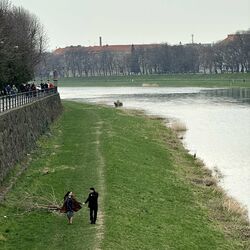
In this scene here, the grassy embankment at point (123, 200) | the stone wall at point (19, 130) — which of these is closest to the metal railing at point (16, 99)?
the stone wall at point (19, 130)

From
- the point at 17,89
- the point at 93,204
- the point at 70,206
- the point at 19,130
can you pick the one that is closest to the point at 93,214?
the point at 93,204

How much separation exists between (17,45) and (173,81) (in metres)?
106

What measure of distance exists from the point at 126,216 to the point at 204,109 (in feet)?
182

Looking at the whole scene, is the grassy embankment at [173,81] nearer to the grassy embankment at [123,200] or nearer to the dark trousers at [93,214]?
the grassy embankment at [123,200]

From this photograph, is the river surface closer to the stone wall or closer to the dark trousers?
the dark trousers

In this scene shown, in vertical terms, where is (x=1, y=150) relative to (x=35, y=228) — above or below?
above

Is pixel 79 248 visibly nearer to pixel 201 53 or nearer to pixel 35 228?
pixel 35 228

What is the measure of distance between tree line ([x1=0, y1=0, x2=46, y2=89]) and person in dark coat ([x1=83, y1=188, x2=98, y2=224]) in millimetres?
28551

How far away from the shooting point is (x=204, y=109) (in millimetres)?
76562

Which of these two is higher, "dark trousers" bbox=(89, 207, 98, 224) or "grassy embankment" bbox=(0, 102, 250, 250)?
"dark trousers" bbox=(89, 207, 98, 224)

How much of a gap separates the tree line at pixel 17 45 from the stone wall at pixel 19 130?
6.07 meters

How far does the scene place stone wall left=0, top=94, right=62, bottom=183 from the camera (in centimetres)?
2924

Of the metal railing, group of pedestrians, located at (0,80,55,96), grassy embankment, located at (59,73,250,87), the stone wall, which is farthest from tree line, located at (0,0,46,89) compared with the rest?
grassy embankment, located at (59,73,250,87)

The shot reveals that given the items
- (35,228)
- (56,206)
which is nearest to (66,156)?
(56,206)
